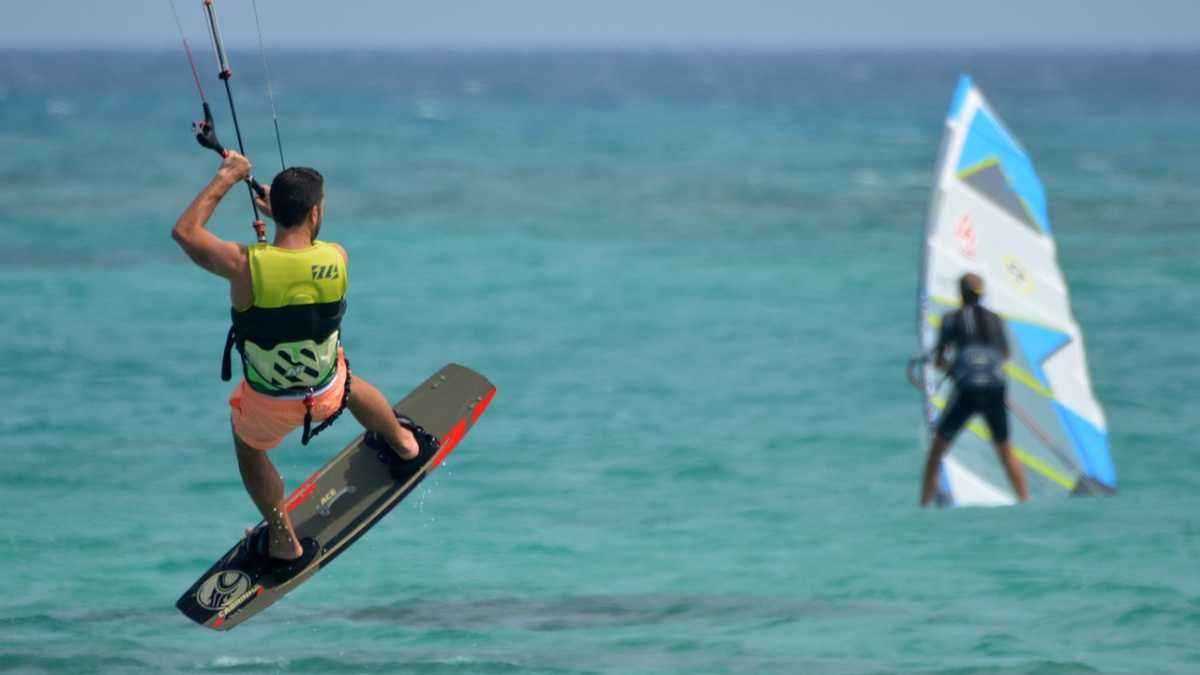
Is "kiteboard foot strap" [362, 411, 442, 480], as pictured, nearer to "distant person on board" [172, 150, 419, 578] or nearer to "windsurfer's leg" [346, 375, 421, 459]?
"windsurfer's leg" [346, 375, 421, 459]

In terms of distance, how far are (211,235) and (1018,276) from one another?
8.50 metres

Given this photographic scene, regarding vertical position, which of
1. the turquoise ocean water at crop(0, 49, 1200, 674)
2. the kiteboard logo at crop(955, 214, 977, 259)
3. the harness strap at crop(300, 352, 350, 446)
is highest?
the harness strap at crop(300, 352, 350, 446)

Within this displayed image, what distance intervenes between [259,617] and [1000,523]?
6139 mm

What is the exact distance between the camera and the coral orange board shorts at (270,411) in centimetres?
787

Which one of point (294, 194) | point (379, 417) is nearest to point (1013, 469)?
point (379, 417)

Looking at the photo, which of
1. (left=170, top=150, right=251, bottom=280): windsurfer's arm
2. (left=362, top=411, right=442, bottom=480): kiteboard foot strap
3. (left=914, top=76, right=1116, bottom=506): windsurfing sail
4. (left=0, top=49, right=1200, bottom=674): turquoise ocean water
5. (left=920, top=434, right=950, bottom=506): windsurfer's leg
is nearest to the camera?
(left=170, top=150, right=251, bottom=280): windsurfer's arm

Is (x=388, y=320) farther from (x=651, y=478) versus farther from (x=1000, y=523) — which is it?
(x=1000, y=523)

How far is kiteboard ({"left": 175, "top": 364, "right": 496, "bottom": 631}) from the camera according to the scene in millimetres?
8844

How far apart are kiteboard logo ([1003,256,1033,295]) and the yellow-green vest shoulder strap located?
7734 mm

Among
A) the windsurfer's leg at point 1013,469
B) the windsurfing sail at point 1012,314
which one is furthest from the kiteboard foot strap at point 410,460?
the windsurfing sail at point 1012,314

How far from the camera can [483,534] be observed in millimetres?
14125

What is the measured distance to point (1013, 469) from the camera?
13320 millimetres

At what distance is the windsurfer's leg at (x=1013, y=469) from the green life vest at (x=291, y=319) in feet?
21.5

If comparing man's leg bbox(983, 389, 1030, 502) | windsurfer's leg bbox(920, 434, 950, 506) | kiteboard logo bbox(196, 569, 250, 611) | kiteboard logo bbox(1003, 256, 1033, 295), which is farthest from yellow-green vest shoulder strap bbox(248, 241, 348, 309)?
kiteboard logo bbox(1003, 256, 1033, 295)
